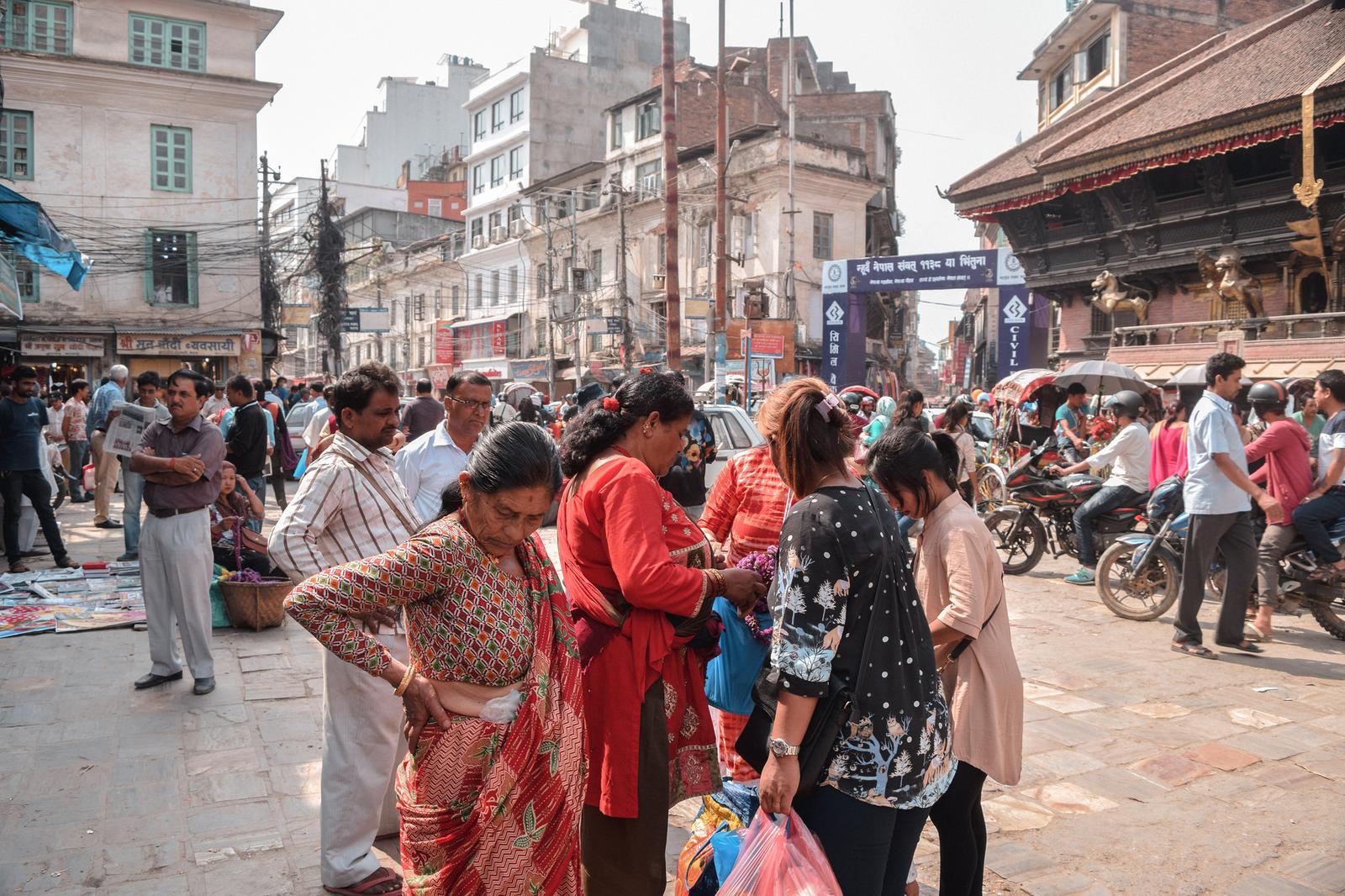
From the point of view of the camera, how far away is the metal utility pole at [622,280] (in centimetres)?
3450

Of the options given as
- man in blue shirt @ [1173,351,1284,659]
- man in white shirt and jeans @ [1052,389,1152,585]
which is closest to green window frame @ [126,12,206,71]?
man in white shirt and jeans @ [1052,389,1152,585]

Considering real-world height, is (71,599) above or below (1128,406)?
below

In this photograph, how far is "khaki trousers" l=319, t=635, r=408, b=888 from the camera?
3.27 meters

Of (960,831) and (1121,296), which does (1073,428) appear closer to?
(1121,296)

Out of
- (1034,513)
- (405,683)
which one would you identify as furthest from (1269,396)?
(405,683)

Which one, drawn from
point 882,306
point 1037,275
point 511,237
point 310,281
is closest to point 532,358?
point 511,237

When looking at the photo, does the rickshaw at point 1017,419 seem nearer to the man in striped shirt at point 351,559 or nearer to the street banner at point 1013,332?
the street banner at point 1013,332

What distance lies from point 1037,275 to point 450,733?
25.1 metres

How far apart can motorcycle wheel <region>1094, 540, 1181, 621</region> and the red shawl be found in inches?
245

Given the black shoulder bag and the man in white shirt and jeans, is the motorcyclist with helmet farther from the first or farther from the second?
the black shoulder bag

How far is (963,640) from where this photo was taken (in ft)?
9.68

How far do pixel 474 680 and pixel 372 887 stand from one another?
1568 mm

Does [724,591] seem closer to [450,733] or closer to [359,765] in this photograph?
[450,733]

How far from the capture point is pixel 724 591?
2.84 meters
